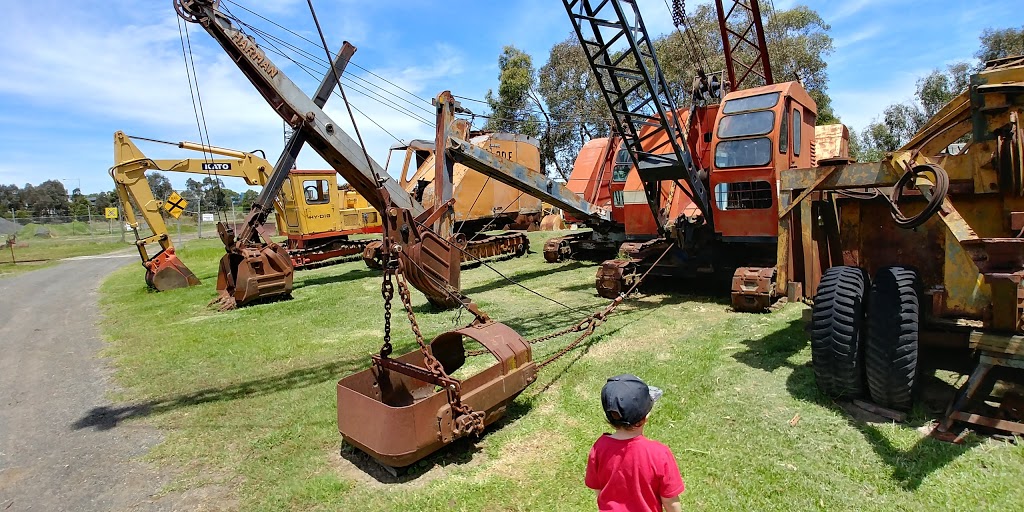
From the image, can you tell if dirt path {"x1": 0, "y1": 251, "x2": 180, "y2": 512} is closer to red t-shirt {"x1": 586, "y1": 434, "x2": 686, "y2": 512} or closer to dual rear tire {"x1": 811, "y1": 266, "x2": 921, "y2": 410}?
red t-shirt {"x1": 586, "y1": 434, "x2": 686, "y2": 512}

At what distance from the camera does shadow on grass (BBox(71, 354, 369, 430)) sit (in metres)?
5.51

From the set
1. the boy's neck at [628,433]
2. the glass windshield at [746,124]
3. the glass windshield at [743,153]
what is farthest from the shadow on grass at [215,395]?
the glass windshield at [746,124]

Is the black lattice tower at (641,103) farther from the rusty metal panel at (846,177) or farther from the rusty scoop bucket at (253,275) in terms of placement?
the rusty scoop bucket at (253,275)

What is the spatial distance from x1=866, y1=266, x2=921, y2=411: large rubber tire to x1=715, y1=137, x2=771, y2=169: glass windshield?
13.2 ft

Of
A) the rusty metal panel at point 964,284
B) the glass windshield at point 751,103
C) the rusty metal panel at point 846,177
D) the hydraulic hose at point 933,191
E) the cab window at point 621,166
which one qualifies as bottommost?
the rusty metal panel at point 964,284

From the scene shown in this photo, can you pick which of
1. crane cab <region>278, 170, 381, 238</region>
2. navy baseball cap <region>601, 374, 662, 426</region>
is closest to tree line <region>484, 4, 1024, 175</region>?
crane cab <region>278, 170, 381, 238</region>

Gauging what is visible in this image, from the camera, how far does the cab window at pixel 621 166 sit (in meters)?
10.9

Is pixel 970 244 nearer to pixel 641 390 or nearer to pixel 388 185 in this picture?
pixel 641 390

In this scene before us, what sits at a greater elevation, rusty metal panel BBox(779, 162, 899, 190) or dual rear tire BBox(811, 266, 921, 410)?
rusty metal panel BBox(779, 162, 899, 190)

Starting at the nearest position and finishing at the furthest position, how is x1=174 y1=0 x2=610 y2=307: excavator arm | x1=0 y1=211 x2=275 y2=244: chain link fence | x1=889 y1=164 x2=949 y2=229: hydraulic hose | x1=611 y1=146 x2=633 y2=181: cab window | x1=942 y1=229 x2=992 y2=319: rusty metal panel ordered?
x1=889 y1=164 x2=949 y2=229: hydraulic hose < x1=942 y1=229 x2=992 y2=319: rusty metal panel < x1=174 y1=0 x2=610 y2=307: excavator arm < x1=611 y1=146 x2=633 y2=181: cab window < x1=0 y1=211 x2=275 y2=244: chain link fence

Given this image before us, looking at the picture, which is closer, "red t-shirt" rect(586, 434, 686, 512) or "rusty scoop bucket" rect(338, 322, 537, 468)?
"red t-shirt" rect(586, 434, 686, 512)

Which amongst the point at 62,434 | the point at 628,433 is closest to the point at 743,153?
the point at 628,433

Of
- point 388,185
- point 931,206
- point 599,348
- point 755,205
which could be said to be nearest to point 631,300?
point 755,205

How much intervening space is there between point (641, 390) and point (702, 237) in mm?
7207
